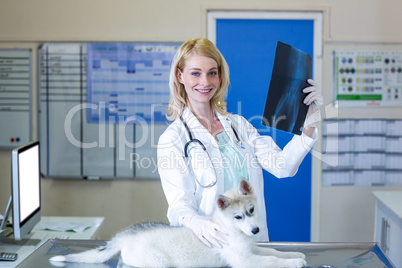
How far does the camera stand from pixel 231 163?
4.98 feet

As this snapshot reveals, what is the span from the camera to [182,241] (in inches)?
45.9

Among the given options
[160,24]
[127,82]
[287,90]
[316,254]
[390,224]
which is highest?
[160,24]

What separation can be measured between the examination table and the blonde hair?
510mm

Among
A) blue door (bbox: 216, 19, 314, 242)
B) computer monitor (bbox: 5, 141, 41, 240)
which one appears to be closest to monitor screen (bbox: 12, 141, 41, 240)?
computer monitor (bbox: 5, 141, 41, 240)

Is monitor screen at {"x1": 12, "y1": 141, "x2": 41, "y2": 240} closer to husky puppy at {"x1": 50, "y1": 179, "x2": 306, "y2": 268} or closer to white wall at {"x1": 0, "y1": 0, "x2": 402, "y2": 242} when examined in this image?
husky puppy at {"x1": 50, "y1": 179, "x2": 306, "y2": 268}

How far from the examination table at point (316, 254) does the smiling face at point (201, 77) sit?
48cm

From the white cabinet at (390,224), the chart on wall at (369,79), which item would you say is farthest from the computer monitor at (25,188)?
the chart on wall at (369,79)

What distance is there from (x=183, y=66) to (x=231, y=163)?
0.34 metres

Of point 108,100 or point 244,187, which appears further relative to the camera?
point 108,100

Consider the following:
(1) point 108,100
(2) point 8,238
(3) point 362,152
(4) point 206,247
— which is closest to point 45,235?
(2) point 8,238

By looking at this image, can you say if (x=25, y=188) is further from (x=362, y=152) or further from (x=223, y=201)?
(x=362, y=152)

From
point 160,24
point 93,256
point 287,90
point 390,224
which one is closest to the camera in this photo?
point 93,256

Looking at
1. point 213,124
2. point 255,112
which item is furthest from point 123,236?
point 255,112

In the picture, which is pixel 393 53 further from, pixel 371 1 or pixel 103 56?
pixel 103 56
